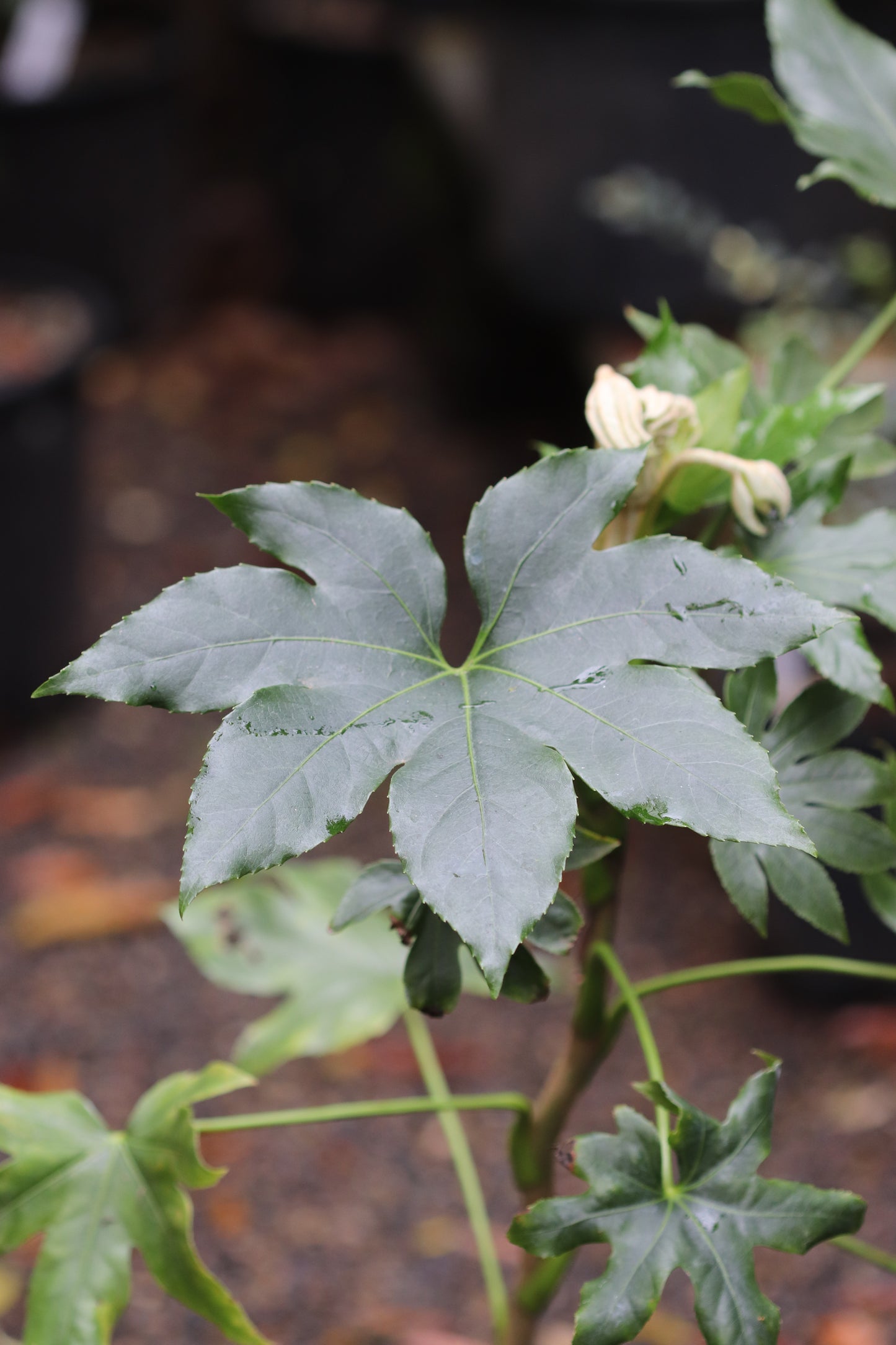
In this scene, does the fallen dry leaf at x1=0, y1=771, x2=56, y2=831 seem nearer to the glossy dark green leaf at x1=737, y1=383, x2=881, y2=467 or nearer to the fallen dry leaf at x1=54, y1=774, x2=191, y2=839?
the fallen dry leaf at x1=54, y1=774, x2=191, y2=839

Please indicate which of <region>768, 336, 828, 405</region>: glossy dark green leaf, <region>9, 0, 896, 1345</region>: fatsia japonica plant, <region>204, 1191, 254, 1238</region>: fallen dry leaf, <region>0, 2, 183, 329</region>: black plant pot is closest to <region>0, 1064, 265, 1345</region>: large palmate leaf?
<region>9, 0, 896, 1345</region>: fatsia japonica plant

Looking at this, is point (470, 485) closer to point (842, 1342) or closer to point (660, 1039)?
point (660, 1039)

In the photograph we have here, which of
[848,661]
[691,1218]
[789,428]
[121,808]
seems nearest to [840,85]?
[789,428]

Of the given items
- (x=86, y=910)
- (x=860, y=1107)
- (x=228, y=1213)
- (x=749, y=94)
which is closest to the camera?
(x=749, y=94)

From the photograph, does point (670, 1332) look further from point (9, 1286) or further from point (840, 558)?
point (840, 558)

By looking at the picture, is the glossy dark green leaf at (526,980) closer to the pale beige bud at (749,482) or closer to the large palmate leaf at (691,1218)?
the large palmate leaf at (691,1218)
